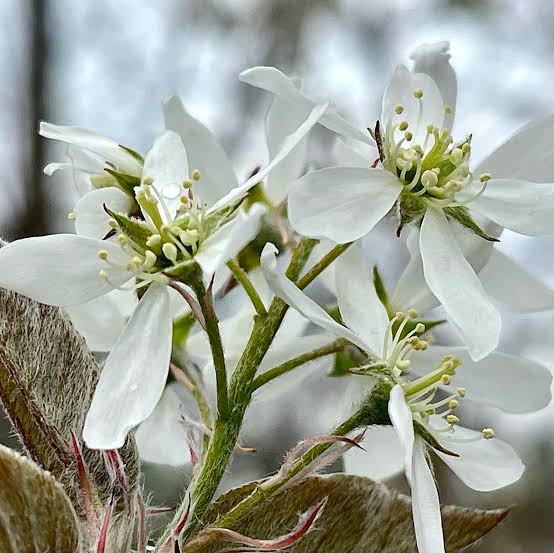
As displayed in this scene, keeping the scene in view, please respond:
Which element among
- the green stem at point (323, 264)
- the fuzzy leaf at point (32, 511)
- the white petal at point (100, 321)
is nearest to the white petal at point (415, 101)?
the green stem at point (323, 264)

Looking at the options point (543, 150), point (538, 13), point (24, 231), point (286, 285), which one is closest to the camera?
point (286, 285)

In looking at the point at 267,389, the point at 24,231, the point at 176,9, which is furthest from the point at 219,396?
the point at 176,9

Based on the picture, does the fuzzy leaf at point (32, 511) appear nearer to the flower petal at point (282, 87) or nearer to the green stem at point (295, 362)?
the green stem at point (295, 362)

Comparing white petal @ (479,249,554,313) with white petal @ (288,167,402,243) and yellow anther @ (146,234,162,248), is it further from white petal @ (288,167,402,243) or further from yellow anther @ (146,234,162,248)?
yellow anther @ (146,234,162,248)

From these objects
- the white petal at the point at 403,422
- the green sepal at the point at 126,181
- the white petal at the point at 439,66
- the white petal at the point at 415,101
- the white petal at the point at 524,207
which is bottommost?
the white petal at the point at 403,422

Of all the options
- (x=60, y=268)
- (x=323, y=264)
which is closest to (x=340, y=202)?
(x=323, y=264)

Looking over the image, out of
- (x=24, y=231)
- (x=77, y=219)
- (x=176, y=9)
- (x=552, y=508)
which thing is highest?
(x=176, y=9)

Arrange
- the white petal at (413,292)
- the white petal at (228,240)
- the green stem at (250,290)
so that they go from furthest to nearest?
the white petal at (413,292)
the green stem at (250,290)
the white petal at (228,240)

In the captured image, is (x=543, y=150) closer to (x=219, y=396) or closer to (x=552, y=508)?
(x=219, y=396)
